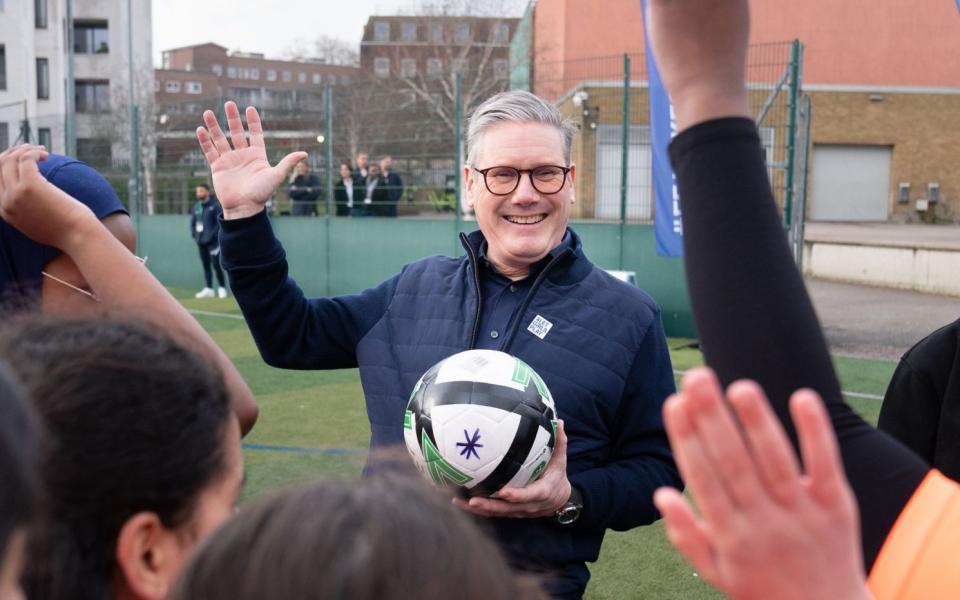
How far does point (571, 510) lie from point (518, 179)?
Answer: 3.33ft

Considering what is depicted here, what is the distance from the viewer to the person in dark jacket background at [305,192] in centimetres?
1630

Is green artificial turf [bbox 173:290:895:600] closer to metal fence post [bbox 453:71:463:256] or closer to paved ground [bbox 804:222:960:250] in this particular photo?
metal fence post [bbox 453:71:463:256]

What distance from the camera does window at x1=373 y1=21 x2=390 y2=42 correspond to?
221 feet

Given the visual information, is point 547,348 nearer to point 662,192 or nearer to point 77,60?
point 662,192

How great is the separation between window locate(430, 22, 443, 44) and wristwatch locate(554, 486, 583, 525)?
44.3 m

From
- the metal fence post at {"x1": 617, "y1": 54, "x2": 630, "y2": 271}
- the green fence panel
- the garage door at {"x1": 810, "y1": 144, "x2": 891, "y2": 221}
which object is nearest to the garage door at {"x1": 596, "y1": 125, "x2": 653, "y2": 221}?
the metal fence post at {"x1": 617, "y1": 54, "x2": 630, "y2": 271}

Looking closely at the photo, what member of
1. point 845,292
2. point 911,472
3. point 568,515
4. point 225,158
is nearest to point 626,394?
point 568,515

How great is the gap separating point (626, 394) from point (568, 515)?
42cm

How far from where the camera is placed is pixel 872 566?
1.11 m

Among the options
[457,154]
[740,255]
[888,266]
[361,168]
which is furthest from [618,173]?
[740,255]

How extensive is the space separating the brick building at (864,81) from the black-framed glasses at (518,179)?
25.0m

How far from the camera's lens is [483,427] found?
7.63 feet

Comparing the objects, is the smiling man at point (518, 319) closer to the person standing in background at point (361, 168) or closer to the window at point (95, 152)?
the person standing in background at point (361, 168)

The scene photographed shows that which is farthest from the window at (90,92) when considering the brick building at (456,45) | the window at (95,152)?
the window at (95,152)
